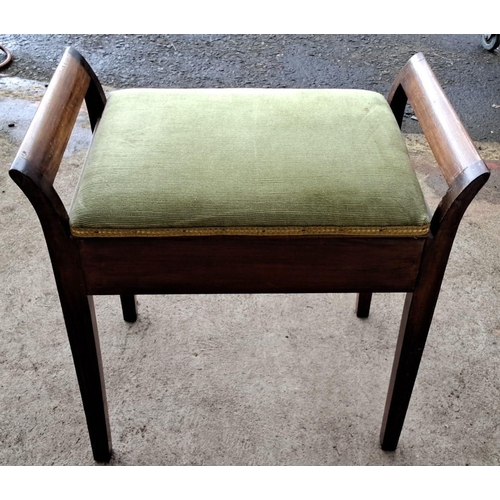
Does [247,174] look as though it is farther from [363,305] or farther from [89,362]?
[363,305]

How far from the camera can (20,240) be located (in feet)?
5.42

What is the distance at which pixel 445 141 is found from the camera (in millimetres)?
959

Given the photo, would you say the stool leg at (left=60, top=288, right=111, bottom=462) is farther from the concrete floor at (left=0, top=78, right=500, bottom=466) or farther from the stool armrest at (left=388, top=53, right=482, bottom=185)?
the stool armrest at (left=388, top=53, right=482, bottom=185)

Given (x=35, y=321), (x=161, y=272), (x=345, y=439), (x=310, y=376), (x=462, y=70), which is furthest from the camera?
(x=462, y=70)

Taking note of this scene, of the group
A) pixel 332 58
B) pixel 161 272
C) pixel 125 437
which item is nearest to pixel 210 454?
pixel 125 437

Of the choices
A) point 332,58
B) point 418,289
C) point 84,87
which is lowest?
point 332,58

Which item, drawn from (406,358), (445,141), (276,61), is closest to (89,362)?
(406,358)

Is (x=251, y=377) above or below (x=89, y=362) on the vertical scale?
below

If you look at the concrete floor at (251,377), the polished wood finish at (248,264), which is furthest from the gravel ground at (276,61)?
the polished wood finish at (248,264)

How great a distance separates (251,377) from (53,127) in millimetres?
627

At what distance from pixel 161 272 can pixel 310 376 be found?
0.50 metres

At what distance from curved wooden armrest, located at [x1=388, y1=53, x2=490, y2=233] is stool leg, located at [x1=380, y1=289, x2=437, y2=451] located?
13cm

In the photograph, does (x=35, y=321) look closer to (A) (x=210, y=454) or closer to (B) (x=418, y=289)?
(A) (x=210, y=454)

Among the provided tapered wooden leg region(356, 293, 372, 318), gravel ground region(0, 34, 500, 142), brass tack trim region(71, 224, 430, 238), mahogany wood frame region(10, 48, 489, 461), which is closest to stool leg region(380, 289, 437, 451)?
mahogany wood frame region(10, 48, 489, 461)
